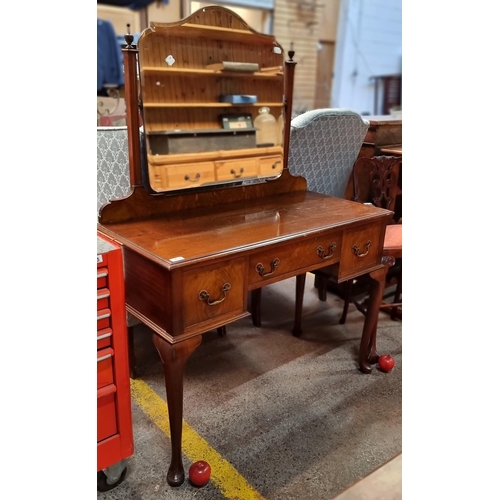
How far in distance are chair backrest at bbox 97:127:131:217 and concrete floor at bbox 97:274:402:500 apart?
80cm

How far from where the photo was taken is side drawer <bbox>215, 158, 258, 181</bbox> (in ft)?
5.55

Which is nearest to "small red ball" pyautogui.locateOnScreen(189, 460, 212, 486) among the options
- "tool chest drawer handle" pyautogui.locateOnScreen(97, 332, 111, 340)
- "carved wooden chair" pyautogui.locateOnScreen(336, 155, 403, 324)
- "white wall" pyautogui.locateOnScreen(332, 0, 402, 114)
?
"tool chest drawer handle" pyautogui.locateOnScreen(97, 332, 111, 340)

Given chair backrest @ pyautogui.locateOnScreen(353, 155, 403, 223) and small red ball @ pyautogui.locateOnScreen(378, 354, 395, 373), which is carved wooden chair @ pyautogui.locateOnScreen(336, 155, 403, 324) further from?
small red ball @ pyautogui.locateOnScreen(378, 354, 395, 373)

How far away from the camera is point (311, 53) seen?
689 cm

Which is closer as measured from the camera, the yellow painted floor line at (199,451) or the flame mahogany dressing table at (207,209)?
the flame mahogany dressing table at (207,209)

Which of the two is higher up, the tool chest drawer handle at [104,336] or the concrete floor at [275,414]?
the tool chest drawer handle at [104,336]

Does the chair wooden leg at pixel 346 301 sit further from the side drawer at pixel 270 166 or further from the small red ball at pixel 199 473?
the small red ball at pixel 199 473

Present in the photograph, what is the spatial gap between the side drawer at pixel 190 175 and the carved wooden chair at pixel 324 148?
0.66 metres

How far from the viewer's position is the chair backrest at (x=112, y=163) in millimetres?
1741

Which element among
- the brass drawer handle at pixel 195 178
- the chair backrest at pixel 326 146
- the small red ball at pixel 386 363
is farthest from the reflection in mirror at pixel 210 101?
the small red ball at pixel 386 363

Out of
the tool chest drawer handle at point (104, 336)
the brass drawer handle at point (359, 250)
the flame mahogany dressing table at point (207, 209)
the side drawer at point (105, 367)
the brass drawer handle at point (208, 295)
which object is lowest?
the side drawer at point (105, 367)

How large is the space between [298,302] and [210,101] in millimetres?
1119

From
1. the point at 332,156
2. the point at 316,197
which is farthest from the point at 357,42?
the point at 316,197
